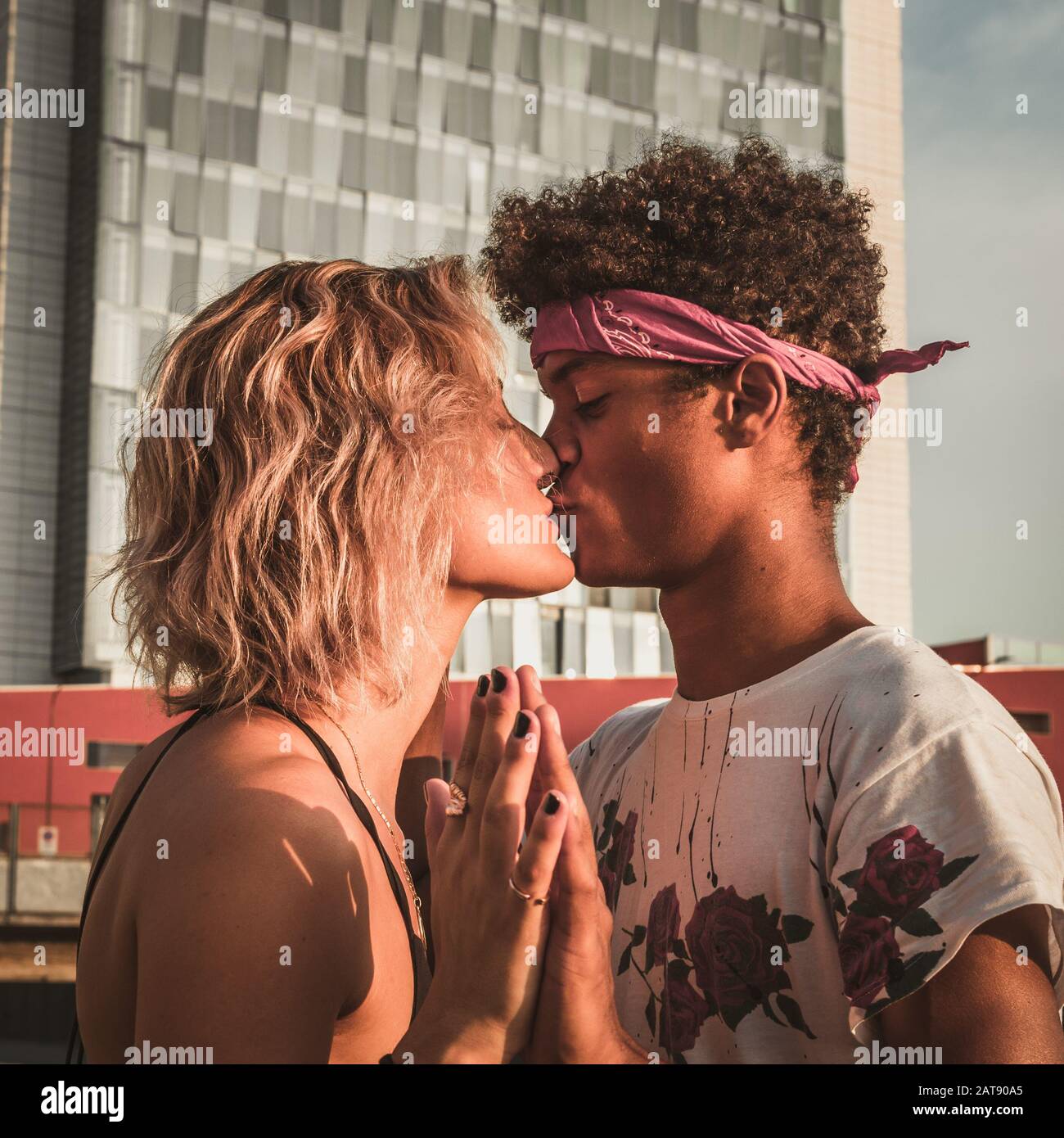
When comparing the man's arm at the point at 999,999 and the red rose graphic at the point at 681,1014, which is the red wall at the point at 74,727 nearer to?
the red rose graphic at the point at 681,1014

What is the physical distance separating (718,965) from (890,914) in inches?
18.2

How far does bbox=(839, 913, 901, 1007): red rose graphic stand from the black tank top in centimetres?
87

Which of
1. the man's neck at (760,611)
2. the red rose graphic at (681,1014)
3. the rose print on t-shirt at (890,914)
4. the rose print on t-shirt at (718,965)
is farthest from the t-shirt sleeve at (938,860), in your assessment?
the man's neck at (760,611)

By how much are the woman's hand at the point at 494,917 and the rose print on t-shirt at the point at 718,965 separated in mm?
514

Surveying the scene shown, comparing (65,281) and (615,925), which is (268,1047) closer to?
(615,925)

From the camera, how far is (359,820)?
2.78 meters

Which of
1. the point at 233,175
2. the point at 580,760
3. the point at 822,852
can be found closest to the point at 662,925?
the point at 822,852

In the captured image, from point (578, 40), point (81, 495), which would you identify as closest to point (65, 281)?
point (81, 495)

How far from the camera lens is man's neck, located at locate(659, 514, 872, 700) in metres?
3.11

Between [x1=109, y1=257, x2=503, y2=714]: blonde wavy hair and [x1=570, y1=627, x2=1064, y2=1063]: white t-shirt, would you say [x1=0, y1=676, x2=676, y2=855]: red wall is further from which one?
[x1=570, y1=627, x2=1064, y2=1063]: white t-shirt

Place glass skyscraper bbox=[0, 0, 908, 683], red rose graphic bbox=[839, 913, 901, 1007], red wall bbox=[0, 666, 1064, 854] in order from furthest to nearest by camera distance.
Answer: glass skyscraper bbox=[0, 0, 908, 683] → red wall bbox=[0, 666, 1064, 854] → red rose graphic bbox=[839, 913, 901, 1007]

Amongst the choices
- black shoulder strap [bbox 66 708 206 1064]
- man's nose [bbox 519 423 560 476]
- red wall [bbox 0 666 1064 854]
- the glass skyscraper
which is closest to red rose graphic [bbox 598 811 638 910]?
man's nose [bbox 519 423 560 476]

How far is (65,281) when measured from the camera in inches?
1633

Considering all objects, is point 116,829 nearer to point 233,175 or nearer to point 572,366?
point 572,366
